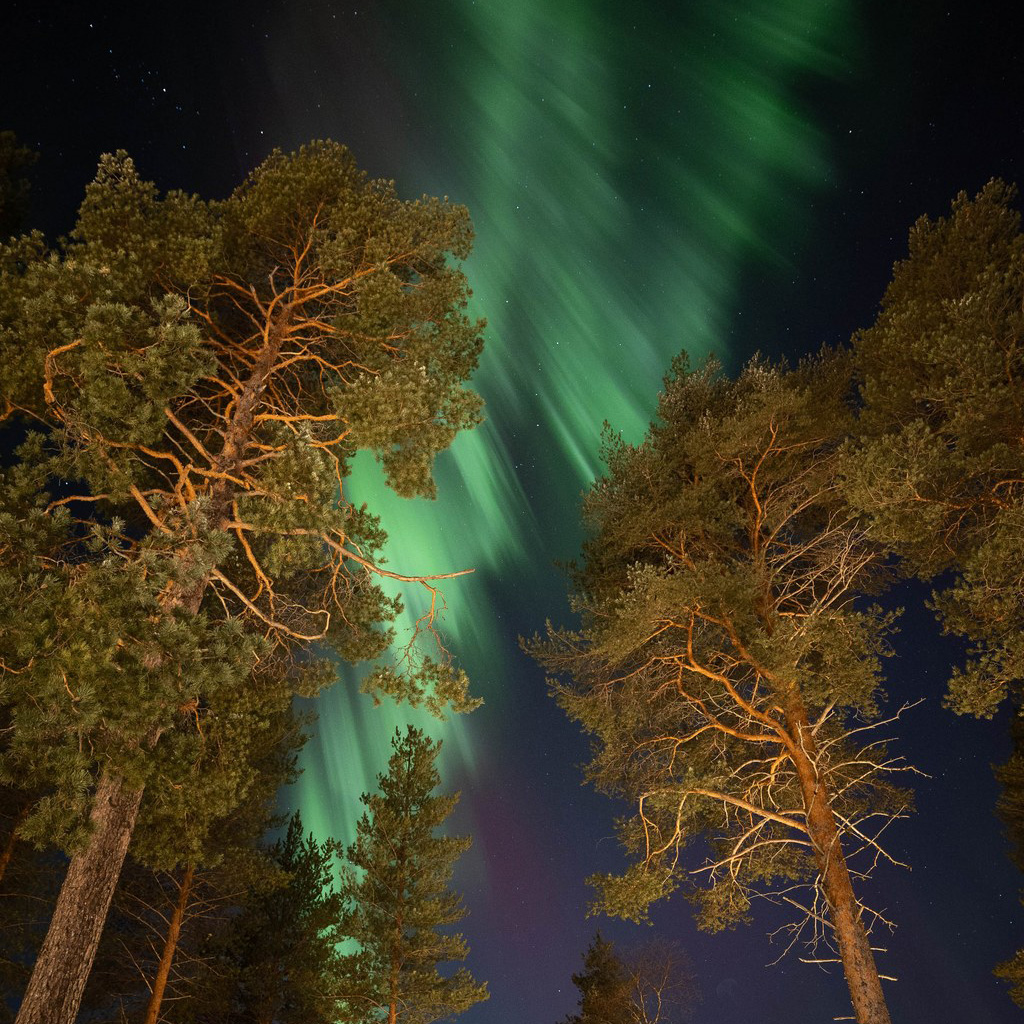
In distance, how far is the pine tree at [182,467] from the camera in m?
4.93

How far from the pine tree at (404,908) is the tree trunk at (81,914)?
10.4 m

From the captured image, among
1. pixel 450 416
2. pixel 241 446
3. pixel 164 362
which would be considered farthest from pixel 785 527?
pixel 164 362

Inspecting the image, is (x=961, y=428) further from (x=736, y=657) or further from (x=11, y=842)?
(x=11, y=842)

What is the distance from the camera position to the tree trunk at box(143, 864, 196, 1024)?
1021cm

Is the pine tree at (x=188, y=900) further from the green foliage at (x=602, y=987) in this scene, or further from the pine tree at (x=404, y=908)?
the green foliage at (x=602, y=987)

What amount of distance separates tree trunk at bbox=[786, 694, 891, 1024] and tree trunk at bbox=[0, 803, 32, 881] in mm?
12984

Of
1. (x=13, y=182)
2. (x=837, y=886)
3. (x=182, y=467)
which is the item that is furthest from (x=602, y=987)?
(x=13, y=182)

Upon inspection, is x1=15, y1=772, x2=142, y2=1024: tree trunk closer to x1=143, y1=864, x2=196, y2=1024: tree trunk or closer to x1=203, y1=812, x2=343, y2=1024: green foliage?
x1=143, y1=864, x2=196, y2=1024: tree trunk

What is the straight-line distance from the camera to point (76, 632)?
454 cm

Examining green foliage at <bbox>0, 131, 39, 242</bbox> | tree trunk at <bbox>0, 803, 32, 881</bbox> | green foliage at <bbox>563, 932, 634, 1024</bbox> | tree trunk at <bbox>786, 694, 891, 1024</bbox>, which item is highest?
green foliage at <bbox>0, 131, 39, 242</bbox>

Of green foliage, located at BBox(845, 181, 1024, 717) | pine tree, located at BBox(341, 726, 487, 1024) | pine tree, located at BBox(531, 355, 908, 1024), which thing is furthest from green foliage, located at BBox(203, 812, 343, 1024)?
green foliage, located at BBox(845, 181, 1024, 717)

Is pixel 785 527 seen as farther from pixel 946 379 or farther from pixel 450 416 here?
pixel 450 416

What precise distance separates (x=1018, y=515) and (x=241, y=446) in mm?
9574

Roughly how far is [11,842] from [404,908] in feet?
27.3
